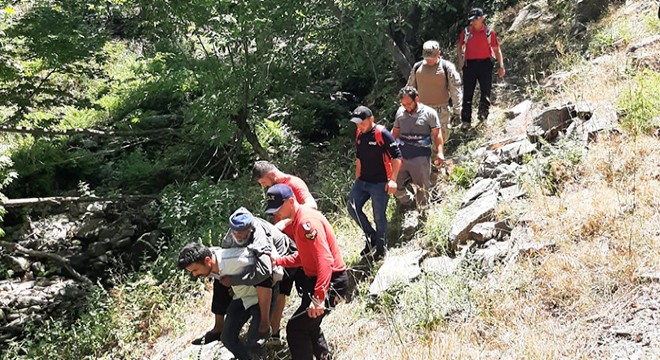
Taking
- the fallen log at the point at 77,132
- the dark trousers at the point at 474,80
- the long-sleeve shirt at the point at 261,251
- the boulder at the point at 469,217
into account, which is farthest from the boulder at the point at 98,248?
the dark trousers at the point at 474,80

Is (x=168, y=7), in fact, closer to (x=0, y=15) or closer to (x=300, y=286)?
(x=0, y=15)

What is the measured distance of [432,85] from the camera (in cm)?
677

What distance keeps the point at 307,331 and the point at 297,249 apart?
64cm

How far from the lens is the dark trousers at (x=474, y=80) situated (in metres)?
7.70

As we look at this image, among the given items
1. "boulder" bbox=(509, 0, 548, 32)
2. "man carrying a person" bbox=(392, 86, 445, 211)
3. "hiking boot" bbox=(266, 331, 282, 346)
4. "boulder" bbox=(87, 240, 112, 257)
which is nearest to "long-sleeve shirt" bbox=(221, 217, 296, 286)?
"hiking boot" bbox=(266, 331, 282, 346)

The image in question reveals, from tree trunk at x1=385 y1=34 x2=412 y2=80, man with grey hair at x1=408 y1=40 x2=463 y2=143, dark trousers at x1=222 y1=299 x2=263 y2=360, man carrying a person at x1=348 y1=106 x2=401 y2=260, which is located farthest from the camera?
tree trunk at x1=385 y1=34 x2=412 y2=80

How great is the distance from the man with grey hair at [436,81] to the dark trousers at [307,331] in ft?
10.9

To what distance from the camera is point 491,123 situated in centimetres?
804

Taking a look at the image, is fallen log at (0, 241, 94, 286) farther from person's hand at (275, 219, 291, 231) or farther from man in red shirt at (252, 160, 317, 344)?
person's hand at (275, 219, 291, 231)

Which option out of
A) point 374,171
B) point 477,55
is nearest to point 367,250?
point 374,171

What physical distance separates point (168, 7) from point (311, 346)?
5.87 metres

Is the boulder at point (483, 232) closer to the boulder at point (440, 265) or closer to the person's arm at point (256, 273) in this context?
the boulder at point (440, 265)

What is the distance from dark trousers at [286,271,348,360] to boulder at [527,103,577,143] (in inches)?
130

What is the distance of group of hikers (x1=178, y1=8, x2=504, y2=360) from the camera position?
4.05m
